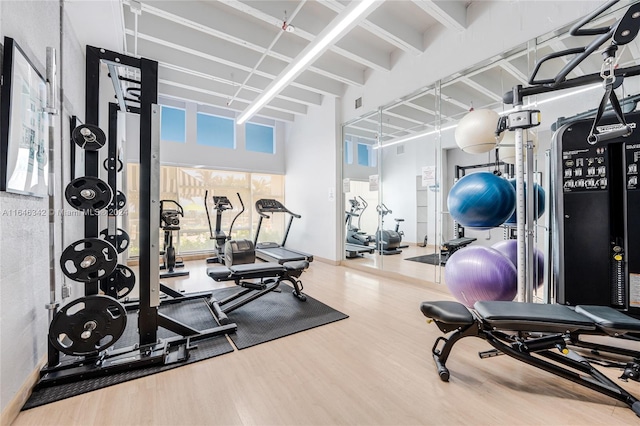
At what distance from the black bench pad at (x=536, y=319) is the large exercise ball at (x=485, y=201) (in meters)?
0.98

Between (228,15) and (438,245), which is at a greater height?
(228,15)

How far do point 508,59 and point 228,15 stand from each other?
379cm

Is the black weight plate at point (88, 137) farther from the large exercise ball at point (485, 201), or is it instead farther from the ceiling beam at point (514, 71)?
the ceiling beam at point (514, 71)

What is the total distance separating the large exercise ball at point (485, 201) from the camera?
2525 mm

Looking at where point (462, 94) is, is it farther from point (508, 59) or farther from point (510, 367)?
point (510, 367)

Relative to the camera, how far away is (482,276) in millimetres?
2461

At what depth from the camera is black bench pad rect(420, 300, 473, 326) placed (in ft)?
6.07

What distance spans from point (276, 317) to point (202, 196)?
4.73 metres

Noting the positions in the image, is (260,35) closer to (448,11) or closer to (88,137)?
(448,11)

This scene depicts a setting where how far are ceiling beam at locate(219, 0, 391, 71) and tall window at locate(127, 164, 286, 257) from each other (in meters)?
4.06

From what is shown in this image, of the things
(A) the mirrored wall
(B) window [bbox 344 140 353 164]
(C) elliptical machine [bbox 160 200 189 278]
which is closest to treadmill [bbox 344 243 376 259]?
(A) the mirrored wall

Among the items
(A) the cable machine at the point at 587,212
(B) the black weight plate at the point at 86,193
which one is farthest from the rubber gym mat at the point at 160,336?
(A) the cable machine at the point at 587,212

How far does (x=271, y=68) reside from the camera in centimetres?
478

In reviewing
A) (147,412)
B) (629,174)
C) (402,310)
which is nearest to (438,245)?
(402,310)
